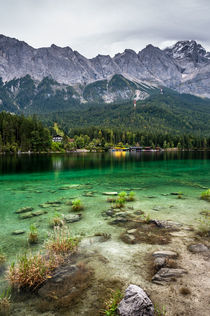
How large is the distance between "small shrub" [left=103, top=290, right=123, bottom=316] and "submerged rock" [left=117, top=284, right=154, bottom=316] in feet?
0.83

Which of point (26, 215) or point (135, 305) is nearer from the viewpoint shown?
point (135, 305)

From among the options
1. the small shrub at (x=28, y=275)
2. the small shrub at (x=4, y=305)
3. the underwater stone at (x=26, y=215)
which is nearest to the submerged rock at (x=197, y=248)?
the small shrub at (x=28, y=275)

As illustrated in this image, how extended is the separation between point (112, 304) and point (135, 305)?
2.89 ft

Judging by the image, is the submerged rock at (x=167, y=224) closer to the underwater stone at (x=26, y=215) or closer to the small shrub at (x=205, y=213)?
the small shrub at (x=205, y=213)

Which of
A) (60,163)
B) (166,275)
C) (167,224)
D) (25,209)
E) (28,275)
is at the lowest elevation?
(25,209)

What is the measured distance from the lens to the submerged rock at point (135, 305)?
5836 millimetres

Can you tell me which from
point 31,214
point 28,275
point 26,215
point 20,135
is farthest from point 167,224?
point 20,135

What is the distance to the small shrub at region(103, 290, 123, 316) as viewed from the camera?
20.3ft

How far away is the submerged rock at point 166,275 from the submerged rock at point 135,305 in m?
1.99

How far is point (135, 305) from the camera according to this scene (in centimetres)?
596

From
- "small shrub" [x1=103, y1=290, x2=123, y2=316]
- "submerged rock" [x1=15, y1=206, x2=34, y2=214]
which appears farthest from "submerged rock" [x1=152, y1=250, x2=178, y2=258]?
"submerged rock" [x1=15, y1=206, x2=34, y2=214]

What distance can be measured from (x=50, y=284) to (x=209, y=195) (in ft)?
70.4

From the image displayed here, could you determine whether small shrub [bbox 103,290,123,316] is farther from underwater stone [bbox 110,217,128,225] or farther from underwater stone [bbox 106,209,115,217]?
underwater stone [bbox 106,209,115,217]

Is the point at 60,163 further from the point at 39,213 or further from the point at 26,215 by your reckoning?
the point at 26,215
